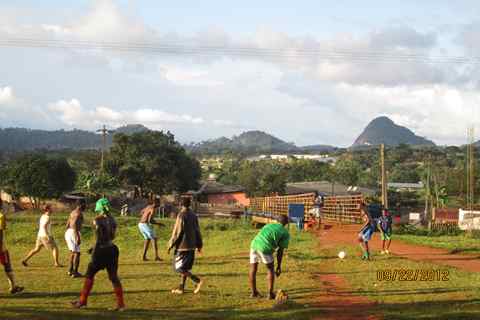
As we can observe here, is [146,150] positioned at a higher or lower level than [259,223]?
higher

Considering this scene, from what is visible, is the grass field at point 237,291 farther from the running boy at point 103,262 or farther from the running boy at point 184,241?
the running boy at point 184,241

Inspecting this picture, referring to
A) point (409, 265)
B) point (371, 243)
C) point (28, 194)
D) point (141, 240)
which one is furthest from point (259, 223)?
point (28, 194)

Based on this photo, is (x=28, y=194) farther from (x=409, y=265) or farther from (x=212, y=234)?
(x=409, y=265)

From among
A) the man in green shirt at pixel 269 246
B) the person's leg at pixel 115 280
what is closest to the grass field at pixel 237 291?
the person's leg at pixel 115 280

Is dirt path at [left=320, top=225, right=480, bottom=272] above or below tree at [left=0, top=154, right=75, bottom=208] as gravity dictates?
below

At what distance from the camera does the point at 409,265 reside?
15.9m

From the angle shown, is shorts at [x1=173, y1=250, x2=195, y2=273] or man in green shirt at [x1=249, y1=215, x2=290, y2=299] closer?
man in green shirt at [x1=249, y1=215, x2=290, y2=299]

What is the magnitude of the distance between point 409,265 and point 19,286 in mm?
9301

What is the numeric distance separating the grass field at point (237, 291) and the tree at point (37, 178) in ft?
145

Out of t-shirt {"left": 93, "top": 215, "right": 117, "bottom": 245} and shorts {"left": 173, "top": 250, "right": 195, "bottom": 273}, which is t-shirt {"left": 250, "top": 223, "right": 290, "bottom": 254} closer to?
shorts {"left": 173, "top": 250, "right": 195, "bottom": 273}

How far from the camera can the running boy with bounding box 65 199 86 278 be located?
14.2 metres
